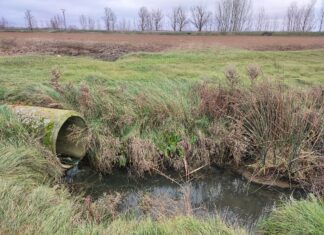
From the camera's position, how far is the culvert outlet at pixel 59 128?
16.1 ft

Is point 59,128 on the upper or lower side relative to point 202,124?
upper

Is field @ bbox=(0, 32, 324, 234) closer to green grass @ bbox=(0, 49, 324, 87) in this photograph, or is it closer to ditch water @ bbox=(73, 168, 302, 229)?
ditch water @ bbox=(73, 168, 302, 229)

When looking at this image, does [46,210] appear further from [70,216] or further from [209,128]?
[209,128]

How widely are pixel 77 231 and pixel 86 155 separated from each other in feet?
9.18

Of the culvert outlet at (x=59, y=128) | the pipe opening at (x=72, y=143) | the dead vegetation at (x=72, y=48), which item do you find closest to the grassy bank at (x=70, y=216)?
the culvert outlet at (x=59, y=128)

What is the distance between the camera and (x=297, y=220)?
331cm

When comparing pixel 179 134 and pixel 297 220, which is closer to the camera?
pixel 297 220

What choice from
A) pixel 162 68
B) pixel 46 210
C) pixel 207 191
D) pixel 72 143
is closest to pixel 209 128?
pixel 207 191

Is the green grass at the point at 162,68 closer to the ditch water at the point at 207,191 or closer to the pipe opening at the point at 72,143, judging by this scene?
the pipe opening at the point at 72,143

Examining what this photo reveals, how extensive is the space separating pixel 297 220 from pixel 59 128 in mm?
3650

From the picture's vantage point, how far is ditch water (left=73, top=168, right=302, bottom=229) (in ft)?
14.7

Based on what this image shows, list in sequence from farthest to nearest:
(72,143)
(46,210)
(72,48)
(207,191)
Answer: (72,48), (72,143), (207,191), (46,210)

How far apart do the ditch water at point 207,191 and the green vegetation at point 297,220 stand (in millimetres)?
567

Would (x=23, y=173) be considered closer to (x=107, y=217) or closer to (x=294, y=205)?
(x=107, y=217)
